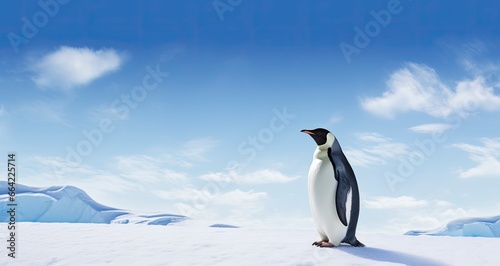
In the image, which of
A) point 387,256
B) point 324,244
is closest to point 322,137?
point 324,244

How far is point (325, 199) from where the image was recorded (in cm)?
521

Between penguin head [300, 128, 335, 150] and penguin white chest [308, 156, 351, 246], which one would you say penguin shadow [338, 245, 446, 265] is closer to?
penguin white chest [308, 156, 351, 246]

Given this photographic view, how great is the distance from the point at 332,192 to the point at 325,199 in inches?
4.0

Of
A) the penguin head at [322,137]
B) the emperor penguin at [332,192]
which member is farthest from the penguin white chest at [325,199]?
the penguin head at [322,137]

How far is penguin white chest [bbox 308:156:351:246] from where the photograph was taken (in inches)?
204

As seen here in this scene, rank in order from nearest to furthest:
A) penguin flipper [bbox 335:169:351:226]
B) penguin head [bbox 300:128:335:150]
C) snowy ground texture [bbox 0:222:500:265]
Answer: snowy ground texture [bbox 0:222:500:265], penguin flipper [bbox 335:169:351:226], penguin head [bbox 300:128:335:150]

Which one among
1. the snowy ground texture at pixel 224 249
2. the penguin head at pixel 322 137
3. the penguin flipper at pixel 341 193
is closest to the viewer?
the snowy ground texture at pixel 224 249

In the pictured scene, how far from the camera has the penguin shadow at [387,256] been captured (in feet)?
16.1

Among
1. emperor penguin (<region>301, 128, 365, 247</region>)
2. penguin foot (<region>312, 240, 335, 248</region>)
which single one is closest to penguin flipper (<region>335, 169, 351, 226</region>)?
emperor penguin (<region>301, 128, 365, 247</region>)

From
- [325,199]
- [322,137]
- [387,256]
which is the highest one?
[322,137]

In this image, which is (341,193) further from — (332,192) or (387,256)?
(387,256)

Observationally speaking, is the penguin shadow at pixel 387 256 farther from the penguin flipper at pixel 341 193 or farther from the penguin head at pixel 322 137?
the penguin head at pixel 322 137

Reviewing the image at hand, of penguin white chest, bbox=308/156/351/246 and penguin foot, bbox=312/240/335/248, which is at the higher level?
penguin white chest, bbox=308/156/351/246

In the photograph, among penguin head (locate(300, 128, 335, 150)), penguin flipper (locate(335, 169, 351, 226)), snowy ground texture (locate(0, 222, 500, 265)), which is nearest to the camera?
snowy ground texture (locate(0, 222, 500, 265))
